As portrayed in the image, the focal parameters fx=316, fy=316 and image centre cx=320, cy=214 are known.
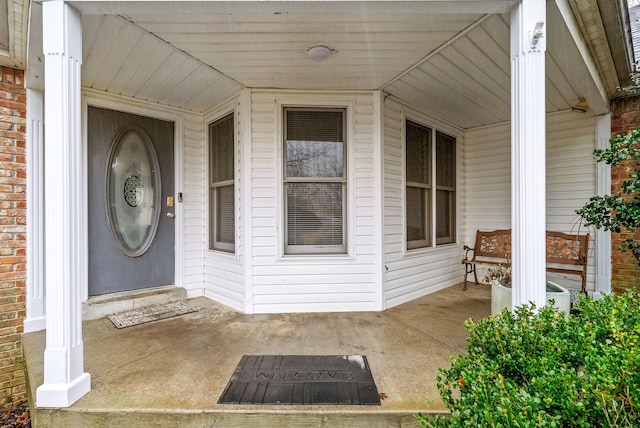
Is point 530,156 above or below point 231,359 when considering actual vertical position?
above

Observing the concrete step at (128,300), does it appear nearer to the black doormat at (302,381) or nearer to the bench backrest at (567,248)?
the black doormat at (302,381)

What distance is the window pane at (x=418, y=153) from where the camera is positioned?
4004mm

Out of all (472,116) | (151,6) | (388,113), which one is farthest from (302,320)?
(472,116)

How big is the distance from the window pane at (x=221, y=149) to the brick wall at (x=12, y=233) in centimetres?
174

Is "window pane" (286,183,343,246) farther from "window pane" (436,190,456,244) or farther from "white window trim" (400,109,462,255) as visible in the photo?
"window pane" (436,190,456,244)

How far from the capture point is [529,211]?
70.8 inches

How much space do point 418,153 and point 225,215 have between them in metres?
2.59

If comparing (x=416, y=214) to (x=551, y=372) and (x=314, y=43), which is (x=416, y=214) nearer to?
(x=314, y=43)

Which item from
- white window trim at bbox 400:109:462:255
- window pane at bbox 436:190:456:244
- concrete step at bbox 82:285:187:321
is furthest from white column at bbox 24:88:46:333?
window pane at bbox 436:190:456:244

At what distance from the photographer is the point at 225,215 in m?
3.81

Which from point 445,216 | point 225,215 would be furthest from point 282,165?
point 445,216

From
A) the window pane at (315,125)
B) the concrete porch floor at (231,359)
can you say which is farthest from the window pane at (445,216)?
the window pane at (315,125)

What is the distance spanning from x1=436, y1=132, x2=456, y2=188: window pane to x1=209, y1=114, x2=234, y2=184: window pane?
2832mm

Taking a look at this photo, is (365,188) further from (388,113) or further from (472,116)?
(472,116)
